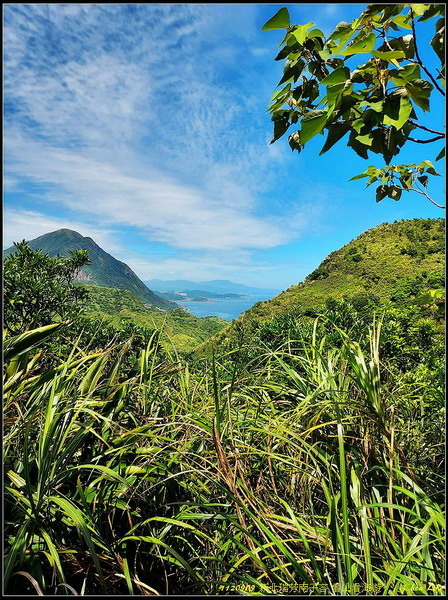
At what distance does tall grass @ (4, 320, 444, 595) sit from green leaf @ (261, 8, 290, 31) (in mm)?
947

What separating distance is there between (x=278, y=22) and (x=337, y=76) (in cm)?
27

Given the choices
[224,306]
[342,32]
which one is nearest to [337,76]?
[342,32]

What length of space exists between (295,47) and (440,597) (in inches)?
59.6

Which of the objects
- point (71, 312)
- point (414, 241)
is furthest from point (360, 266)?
point (71, 312)

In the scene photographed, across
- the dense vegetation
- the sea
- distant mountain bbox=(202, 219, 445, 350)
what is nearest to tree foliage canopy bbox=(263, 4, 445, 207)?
the dense vegetation

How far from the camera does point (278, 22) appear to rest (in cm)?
91

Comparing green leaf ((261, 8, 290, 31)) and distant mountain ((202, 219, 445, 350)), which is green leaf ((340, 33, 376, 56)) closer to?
green leaf ((261, 8, 290, 31))

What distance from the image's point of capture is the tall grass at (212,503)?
92 centimetres

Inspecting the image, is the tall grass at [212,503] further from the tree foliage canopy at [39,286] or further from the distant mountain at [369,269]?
the distant mountain at [369,269]

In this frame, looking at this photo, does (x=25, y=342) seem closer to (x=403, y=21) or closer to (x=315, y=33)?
(x=315, y=33)

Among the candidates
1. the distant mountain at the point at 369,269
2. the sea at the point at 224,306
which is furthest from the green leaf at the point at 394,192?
the distant mountain at the point at 369,269

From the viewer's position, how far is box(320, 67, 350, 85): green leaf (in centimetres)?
81

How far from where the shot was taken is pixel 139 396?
168cm

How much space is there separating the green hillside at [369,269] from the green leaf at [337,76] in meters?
33.9
